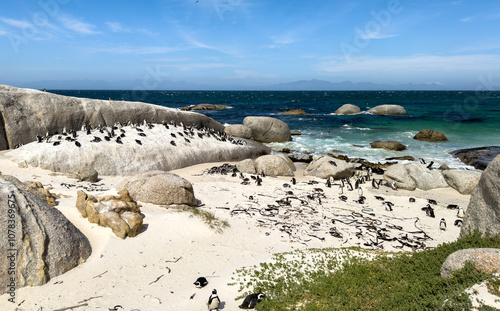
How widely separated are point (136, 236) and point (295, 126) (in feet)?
122

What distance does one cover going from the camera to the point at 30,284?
245 inches

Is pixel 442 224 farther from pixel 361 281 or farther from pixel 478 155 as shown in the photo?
pixel 478 155

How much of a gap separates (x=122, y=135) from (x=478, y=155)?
91.0ft

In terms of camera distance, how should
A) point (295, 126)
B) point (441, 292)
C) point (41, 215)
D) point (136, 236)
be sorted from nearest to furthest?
point (441, 292) < point (41, 215) < point (136, 236) < point (295, 126)

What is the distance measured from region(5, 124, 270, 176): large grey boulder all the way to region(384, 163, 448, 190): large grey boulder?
10.6m

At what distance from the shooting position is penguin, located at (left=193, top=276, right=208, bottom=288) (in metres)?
6.83

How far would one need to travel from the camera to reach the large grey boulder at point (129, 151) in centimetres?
1484

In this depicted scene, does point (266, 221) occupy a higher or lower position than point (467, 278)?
lower

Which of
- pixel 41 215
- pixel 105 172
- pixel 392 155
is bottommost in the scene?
pixel 392 155

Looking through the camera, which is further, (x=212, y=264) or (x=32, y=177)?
(x=32, y=177)

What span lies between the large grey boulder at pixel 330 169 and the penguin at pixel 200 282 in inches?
514

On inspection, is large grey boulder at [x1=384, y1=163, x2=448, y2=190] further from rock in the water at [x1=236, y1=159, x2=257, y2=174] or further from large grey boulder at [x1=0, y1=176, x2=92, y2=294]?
large grey boulder at [x1=0, y1=176, x2=92, y2=294]

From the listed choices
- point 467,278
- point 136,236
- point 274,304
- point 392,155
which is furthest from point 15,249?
point 392,155

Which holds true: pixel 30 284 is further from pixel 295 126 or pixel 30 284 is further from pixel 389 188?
pixel 295 126
